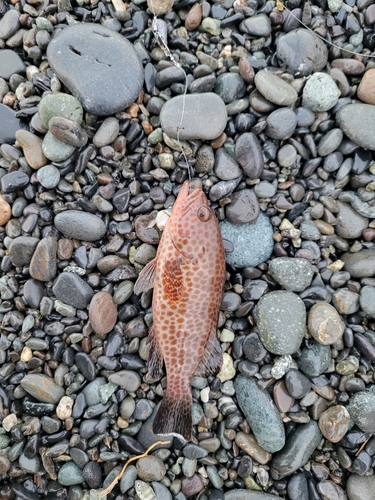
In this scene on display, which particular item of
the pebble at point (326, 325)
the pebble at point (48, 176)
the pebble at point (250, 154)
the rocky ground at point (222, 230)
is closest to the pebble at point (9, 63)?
the rocky ground at point (222, 230)

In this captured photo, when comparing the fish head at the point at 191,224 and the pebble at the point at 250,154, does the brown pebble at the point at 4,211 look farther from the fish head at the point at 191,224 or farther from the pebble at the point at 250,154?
the pebble at the point at 250,154

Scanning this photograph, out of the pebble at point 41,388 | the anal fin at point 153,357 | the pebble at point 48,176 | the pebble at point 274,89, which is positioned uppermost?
the pebble at point 274,89

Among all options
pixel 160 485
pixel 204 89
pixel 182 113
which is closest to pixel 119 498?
pixel 160 485

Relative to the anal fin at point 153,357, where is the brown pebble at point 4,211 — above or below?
above

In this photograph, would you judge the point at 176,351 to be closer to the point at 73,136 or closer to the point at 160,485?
the point at 160,485

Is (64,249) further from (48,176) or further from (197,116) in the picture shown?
(197,116)
